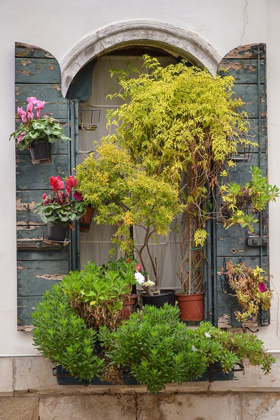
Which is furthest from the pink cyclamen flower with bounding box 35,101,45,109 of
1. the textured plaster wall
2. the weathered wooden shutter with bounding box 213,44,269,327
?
the weathered wooden shutter with bounding box 213,44,269,327

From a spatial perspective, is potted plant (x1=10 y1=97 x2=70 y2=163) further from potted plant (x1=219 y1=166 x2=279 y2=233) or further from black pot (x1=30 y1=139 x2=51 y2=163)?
potted plant (x1=219 y1=166 x2=279 y2=233)

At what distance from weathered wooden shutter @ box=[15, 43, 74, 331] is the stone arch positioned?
0.45ft

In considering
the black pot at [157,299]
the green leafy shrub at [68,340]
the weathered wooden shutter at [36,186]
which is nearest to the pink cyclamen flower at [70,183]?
the weathered wooden shutter at [36,186]

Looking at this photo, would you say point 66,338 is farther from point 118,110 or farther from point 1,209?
point 118,110

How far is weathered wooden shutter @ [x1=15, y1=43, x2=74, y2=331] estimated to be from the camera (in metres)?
5.50

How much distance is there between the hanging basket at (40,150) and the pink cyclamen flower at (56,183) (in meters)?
0.28

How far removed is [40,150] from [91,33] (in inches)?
42.8

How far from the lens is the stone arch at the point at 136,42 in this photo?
18.5 feet

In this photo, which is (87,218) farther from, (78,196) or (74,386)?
(74,386)

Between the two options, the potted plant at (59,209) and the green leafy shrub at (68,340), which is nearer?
the green leafy shrub at (68,340)

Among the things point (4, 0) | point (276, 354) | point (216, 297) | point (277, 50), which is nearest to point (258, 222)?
point (216, 297)

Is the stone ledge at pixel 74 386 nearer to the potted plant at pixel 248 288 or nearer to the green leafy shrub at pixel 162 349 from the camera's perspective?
the potted plant at pixel 248 288

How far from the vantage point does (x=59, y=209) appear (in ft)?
17.3

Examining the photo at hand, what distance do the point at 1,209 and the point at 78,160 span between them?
0.75 metres
